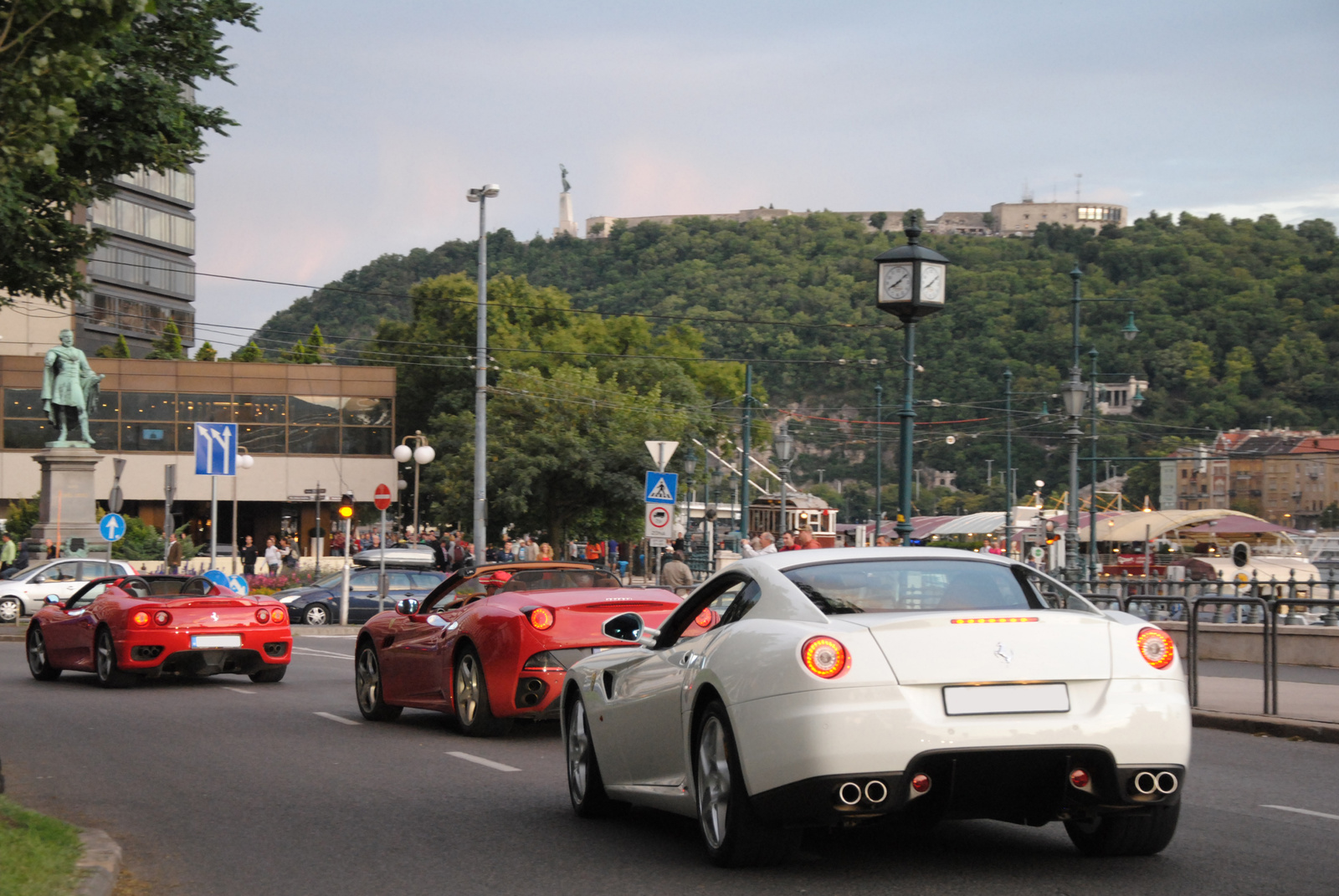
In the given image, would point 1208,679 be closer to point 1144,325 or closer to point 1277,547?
point 1277,547

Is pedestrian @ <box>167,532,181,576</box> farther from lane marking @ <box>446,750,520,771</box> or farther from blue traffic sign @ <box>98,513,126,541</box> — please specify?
lane marking @ <box>446,750,520,771</box>

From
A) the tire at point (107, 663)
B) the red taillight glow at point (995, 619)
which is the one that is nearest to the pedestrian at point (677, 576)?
the tire at point (107, 663)

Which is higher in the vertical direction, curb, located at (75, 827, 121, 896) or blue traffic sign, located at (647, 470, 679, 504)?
blue traffic sign, located at (647, 470, 679, 504)

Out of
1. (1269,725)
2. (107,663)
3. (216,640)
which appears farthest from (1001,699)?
(107,663)

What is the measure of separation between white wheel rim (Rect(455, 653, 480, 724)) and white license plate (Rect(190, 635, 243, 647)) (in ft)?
20.0

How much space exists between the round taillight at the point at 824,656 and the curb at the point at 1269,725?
8601 millimetres

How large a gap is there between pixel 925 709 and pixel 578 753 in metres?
3.10

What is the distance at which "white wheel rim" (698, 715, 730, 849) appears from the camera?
683cm

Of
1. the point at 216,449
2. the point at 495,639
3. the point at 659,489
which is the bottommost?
the point at 495,639

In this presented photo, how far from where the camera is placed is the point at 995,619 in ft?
21.0

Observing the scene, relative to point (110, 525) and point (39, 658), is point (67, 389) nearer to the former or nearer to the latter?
point (110, 525)

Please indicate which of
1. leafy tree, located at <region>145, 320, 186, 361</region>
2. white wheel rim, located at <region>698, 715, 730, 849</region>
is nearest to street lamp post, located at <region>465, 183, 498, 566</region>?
white wheel rim, located at <region>698, 715, 730, 849</region>

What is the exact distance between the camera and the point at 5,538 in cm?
4562

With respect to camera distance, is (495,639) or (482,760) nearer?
(482,760)
